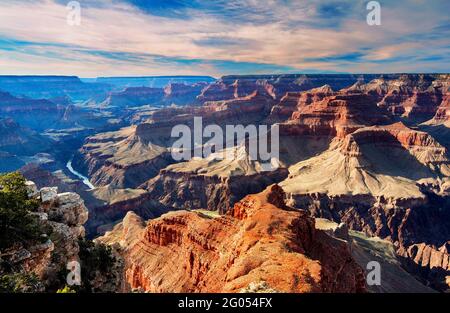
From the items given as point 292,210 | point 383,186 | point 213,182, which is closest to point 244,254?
point 292,210

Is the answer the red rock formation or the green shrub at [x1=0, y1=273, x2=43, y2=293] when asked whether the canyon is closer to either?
the red rock formation

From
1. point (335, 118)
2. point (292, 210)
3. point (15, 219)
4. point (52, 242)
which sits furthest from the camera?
point (335, 118)

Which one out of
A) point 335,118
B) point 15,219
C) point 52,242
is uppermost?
point 335,118

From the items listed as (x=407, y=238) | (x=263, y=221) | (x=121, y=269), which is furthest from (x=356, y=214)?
(x=121, y=269)

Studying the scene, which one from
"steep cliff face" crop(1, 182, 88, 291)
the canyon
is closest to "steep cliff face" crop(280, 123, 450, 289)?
the canyon

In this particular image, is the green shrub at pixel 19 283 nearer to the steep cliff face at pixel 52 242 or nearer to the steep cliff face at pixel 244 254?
the steep cliff face at pixel 52 242

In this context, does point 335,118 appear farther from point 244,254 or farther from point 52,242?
point 52,242

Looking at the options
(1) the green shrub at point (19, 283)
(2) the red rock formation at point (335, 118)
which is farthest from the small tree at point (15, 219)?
(2) the red rock formation at point (335, 118)

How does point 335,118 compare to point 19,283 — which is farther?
point 335,118
